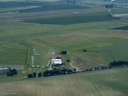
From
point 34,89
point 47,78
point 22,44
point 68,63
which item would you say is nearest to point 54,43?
point 22,44

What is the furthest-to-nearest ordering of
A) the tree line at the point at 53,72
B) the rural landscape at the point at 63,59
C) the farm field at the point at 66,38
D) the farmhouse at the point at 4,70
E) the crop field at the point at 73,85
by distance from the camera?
the farm field at the point at 66,38, the farmhouse at the point at 4,70, the tree line at the point at 53,72, the rural landscape at the point at 63,59, the crop field at the point at 73,85

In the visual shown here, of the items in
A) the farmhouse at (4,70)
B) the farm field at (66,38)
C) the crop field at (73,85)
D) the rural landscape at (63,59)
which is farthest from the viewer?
the farm field at (66,38)

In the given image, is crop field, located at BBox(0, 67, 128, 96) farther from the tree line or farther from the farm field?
the farm field

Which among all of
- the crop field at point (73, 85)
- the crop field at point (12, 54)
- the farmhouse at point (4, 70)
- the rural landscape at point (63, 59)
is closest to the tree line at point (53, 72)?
the rural landscape at point (63, 59)

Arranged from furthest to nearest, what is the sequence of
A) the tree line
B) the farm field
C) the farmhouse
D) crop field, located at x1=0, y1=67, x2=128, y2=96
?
the farm field, the farmhouse, the tree line, crop field, located at x1=0, y1=67, x2=128, y2=96

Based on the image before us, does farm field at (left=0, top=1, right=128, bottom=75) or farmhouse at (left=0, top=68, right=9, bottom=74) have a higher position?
farm field at (left=0, top=1, right=128, bottom=75)

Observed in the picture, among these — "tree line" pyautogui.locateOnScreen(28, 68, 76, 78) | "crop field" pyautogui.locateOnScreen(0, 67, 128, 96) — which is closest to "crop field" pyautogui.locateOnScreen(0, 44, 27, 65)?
"tree line" pyautogui.locateOnScreen(28, 68, 76, 78)

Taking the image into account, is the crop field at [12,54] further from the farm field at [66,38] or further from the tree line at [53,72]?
the tree line at [53,72]

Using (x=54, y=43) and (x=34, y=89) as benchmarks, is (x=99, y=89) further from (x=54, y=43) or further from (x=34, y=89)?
(x=54, y=43)

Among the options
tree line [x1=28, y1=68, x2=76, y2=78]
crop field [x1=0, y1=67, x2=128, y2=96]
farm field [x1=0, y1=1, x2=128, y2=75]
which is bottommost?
crop field [x1=0, y1=67, x2=128, y2=96]
